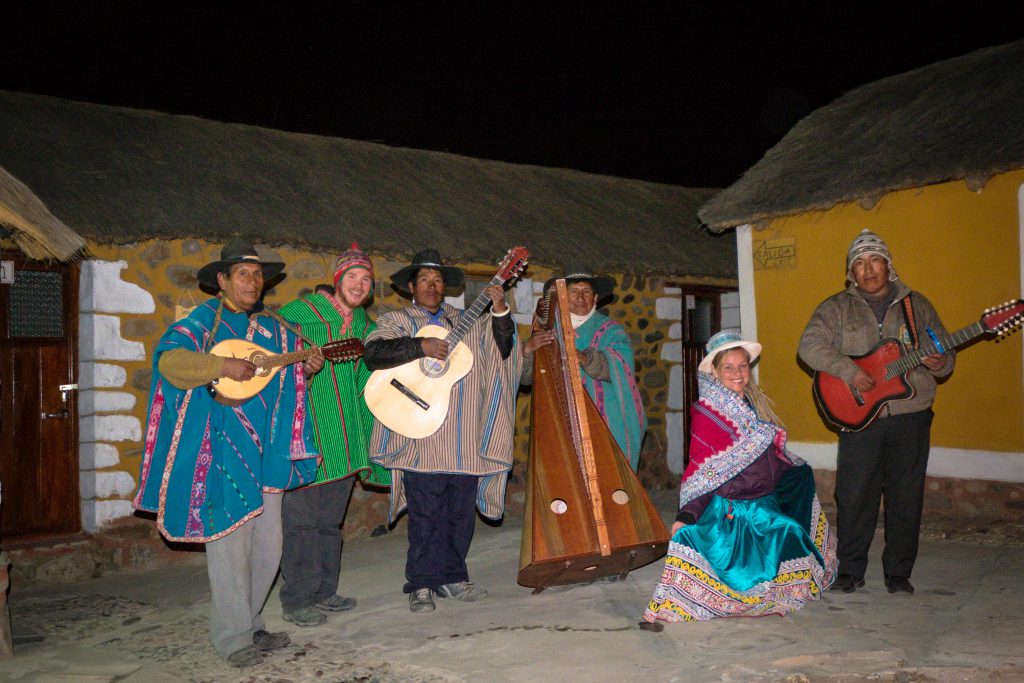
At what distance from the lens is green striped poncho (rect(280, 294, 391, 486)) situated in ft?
14.8

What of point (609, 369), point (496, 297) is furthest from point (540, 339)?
point (609, 369)

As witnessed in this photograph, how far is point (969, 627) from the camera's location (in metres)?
3.92

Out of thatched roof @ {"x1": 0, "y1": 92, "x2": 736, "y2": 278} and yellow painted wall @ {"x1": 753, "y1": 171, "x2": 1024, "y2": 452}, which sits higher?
thatched roof @ {"x1": 0, "y1": 92, "x2": 736, "y2": 278}

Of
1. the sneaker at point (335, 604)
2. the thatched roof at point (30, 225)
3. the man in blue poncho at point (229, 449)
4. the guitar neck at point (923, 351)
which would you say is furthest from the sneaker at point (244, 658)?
the guitar neck at point (923, 351)

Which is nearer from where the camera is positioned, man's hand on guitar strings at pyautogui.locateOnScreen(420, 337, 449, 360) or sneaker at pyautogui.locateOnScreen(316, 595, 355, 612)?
man's hand on guitar strings at pyautogui.locateOnScreen(420, 337, 449, 360)

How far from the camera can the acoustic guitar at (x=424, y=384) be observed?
4.54m

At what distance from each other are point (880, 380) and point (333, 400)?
2788 millimetres

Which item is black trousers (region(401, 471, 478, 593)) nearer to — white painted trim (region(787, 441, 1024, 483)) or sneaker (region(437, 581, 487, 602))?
sneaker (region(437, 581, 487, 602))

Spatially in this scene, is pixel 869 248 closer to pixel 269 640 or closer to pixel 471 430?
pixel 471 430

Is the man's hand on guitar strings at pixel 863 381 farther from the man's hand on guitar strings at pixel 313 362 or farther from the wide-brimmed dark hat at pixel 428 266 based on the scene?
the man's hand on guitar strings at pixel 313 362

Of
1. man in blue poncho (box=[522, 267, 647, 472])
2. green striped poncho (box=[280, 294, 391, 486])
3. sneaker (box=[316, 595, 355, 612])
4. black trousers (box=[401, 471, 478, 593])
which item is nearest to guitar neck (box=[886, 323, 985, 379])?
man in blue poncho (box=[522, 267, 647, 472])

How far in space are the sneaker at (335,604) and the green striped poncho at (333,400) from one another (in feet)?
2.17

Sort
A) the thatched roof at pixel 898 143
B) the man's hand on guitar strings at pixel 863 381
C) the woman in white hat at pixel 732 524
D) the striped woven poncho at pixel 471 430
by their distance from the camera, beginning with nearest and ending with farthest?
the woman in white hat at pixel 732 524, the man's hand on guitar strings at pixel 863 381, the striped woven poncho at pixel 471 430, the thatched roof at pixel 898 143

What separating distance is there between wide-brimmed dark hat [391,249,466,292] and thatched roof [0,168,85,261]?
1694 millimetres
